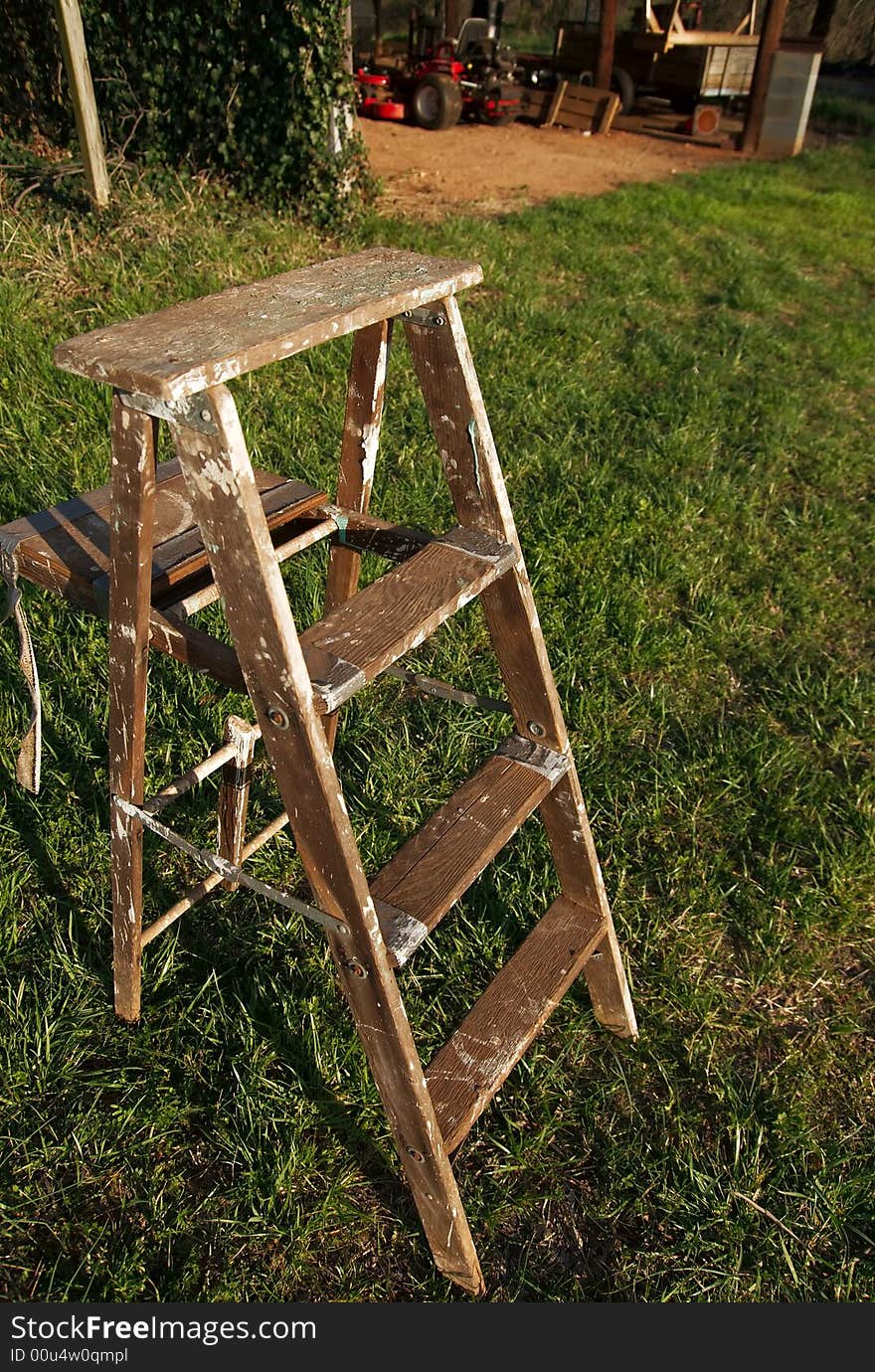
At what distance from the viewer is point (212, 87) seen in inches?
221

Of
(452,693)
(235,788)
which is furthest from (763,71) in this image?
(235,788)

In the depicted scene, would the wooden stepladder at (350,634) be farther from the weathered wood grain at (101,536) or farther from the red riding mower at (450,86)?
the red riding mower at (450,86)

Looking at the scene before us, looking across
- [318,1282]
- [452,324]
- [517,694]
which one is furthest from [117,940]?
[452,324]

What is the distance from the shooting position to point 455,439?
1584 mm

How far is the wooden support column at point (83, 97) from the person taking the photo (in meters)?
4.70

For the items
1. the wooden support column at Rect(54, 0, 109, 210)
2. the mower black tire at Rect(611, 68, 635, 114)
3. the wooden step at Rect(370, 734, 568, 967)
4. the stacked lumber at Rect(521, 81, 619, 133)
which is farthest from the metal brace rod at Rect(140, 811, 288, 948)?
the mower black tire at Rect(611, 68, 635, 114)

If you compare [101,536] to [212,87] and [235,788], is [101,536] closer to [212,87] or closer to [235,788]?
[235,788]

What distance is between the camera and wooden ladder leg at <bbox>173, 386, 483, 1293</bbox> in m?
1.18

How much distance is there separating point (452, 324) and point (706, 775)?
1.80 m

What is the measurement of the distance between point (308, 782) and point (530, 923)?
123 centimetres

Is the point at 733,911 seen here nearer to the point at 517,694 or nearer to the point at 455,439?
the point at 517,694

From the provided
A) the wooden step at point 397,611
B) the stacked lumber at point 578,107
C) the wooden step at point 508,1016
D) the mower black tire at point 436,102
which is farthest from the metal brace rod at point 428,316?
the stacked lumber at point 578,107

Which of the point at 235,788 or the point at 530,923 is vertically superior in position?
the point at 235,788

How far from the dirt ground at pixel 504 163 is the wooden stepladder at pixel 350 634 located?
20.2 ft
